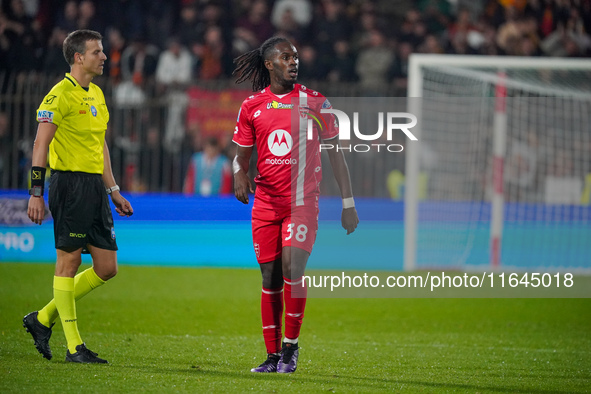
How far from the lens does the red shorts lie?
550 cm

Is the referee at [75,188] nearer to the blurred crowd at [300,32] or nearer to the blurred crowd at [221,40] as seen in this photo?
the blurred crowd at [221,40]

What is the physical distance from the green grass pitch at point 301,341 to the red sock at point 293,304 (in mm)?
288

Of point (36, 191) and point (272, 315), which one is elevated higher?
point (36, 191)

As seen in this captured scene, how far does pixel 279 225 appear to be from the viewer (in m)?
5.57

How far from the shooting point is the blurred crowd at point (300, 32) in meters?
14.9

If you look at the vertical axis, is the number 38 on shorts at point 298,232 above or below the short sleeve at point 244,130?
below

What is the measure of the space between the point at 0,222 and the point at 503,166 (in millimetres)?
6980

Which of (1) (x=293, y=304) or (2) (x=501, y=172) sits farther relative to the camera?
(2) (x=501, y=172)

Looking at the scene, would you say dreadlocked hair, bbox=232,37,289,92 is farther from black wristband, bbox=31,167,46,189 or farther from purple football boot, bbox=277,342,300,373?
purple football boot, bbox=277,342,300,373

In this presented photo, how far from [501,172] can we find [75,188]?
731 cm

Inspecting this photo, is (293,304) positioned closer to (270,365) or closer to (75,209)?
(270,365)

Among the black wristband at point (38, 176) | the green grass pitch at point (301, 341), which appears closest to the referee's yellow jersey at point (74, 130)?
the black wristband at point (38, 176)

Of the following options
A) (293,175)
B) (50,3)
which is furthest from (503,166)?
(50,3)

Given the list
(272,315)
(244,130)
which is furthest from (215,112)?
(272,315)
